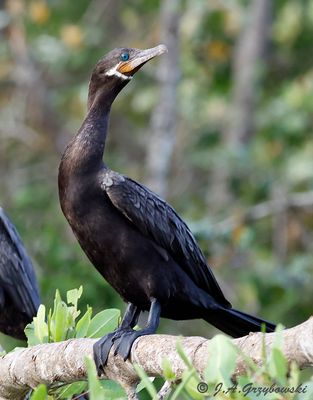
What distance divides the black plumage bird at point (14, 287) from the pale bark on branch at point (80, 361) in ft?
5.83

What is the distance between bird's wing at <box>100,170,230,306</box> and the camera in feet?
15.5

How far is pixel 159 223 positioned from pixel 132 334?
0.71 metres

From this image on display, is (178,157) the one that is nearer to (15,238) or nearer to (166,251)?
(15,238)

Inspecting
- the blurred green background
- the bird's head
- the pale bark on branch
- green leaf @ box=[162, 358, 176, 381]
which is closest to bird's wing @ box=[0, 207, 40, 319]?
the blurred green background

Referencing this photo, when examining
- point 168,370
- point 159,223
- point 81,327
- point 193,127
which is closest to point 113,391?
point 81,327

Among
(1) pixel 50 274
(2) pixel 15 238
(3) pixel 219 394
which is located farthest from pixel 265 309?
(3) pixel 219 394

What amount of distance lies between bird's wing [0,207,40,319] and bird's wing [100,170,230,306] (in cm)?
152

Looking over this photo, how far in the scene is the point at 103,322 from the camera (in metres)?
4.36

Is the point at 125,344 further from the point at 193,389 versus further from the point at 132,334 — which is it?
the point at 193,389

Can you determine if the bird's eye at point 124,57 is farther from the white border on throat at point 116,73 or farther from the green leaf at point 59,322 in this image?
the green leaf at point 59,322

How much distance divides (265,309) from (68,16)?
450 cm

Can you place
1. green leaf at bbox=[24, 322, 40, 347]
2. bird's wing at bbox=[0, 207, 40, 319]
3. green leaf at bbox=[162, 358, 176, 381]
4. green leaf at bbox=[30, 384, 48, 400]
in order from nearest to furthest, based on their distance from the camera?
1. green leaf at bbox=[162, 358, 176, 381]
2. green leaf at bbox=[30, 384, 48, 400]
3. green leaf at bbox=[24, 322, 40, 347]
4. bird's wing at bbox=[0, 207, 40, 319]

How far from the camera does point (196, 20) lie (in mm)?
10078

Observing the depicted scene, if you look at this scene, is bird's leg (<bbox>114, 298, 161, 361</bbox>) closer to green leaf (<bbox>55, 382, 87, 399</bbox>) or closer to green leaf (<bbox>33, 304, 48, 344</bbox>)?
green leaf (<bbox>55, 382, 87, 399</bbox>)
